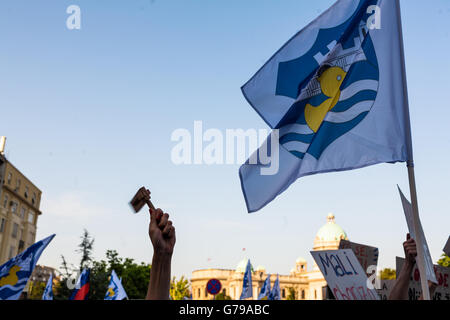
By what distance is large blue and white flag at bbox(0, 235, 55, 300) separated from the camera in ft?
29.1

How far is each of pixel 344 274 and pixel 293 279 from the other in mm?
124098

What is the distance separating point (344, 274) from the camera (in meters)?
6.12

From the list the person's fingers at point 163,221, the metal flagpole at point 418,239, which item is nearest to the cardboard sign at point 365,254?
the metal flagpole at point 418,239

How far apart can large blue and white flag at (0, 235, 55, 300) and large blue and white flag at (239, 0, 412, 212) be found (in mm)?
5984

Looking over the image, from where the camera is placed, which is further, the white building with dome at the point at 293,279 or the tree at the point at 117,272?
the white building with dome at the point at 293,279

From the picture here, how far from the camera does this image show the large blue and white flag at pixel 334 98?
193 inches

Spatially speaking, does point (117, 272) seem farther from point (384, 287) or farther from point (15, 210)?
point (384, 287)

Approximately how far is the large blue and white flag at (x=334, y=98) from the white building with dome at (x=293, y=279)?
10732 cm

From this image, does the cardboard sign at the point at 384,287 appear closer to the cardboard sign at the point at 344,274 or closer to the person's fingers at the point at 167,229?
the cardboard sign at the point at 344,274

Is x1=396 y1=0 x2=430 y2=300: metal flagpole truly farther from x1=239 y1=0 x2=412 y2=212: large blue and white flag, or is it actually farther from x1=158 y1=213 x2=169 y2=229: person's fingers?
x1=158 y1=213 x2=169 y2=229: person's fingers

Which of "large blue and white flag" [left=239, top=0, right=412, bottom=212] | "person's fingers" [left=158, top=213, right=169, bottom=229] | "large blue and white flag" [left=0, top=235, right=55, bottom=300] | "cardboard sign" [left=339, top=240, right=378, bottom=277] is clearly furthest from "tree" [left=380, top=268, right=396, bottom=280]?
"person's fingers" [left=158, top=213, right=169, bottom=229]
